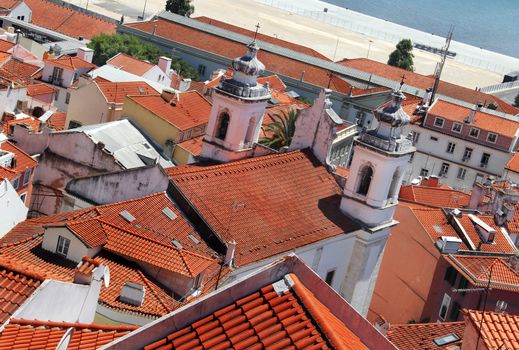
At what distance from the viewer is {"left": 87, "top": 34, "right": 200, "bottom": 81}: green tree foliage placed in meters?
75.2

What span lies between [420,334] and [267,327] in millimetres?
12990

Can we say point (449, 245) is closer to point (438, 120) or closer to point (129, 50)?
point (438, 120)

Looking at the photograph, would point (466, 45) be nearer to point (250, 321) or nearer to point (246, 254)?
point (246, 254)

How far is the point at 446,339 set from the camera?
867 inches

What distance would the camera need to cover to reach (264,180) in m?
32.2

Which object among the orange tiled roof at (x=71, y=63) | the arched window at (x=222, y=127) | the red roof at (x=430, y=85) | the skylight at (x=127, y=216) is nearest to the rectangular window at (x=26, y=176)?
the arched window at (x=222, y=127)

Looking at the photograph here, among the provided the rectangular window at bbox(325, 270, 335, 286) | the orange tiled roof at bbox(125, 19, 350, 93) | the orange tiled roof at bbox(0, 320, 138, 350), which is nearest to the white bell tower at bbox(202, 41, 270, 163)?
the rectangular window at bbox(325, 270, 335, 286)

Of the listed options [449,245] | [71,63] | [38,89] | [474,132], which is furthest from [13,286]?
[474,132]

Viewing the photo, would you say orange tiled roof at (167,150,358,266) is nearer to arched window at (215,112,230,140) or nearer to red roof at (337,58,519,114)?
arched window at (215,112,230,140)

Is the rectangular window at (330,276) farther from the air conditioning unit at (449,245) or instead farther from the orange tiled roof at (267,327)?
the orange tiled roof at (267,327)

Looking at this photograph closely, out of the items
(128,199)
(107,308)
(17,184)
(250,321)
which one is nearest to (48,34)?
(17,184)

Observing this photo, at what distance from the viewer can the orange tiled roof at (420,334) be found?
2230cm

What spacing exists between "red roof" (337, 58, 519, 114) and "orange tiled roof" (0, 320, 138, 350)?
73851 millimetres

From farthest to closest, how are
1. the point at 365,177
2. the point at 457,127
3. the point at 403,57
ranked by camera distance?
1. the point at 403,57
2. the point at 457,127
3. the point at 365,177
